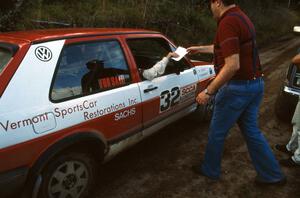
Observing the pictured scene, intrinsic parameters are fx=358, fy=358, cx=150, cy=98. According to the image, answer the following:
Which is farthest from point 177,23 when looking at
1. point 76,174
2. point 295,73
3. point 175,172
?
point 76,174

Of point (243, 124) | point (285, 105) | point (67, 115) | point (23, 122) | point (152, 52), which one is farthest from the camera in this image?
point (285, 105)

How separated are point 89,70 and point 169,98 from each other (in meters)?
1.33

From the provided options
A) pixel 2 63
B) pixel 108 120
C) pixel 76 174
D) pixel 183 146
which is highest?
pixel 2 63

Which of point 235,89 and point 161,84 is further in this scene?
point 161,84

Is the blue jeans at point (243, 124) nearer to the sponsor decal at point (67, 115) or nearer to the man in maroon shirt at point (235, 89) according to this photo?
the man in maroon shirt at point (235, 89)

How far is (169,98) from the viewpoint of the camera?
14.4 feet

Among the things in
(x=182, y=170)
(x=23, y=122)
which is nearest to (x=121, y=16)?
(x=182, y=170)

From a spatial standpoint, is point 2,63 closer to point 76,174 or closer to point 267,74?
point 76,174

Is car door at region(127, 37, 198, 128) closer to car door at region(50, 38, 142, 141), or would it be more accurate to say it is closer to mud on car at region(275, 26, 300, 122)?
car door at region(50, 38, 142, 141)

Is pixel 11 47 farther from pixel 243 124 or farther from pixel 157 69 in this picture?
pixel 243 124

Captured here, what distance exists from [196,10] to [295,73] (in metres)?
9.41

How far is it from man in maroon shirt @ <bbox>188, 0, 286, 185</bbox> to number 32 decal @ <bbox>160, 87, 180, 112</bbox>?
702mm

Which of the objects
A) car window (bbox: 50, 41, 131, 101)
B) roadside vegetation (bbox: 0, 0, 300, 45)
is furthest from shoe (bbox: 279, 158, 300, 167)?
roadside vegetation (bbox: 0, 0, 300, 45)

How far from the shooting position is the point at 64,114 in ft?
9.70
